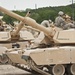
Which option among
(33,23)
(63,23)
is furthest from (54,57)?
(63,23)

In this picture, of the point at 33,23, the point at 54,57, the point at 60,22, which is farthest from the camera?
the point at 60,22

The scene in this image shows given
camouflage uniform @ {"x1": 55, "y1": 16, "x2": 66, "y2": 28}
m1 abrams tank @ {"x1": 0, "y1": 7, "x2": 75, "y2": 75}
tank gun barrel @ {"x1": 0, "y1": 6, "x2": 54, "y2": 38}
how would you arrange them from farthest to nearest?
1. camouflage uniform @ {"x1": 55, "y1": 16, "x2": 66, "y2": 28}
2. tank gun barrel @ {"x1": 0, "y1": 6, "x2": 54, "y2": 38}
3. m1 abrams tank @ {"x1": 0, "y1": 7, "x2": 75, "y2": 75}

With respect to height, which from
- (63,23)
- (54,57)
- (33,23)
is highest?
(33,23)

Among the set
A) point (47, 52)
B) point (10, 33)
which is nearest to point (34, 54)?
point (47, 52)

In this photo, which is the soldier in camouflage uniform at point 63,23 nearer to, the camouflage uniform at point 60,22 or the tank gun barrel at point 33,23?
the camouflage uniform at point 60,22

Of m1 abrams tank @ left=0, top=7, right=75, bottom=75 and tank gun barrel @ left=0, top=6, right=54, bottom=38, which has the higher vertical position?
tank gun barrel @ left=0, top=6, right=54, bottom=38

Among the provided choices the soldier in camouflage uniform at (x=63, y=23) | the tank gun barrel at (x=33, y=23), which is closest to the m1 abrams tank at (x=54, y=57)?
the tank gun barrel at (x=33, y=23)

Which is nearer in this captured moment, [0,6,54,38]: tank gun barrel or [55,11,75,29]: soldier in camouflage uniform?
[0,6,54,38]: tank gun barrel

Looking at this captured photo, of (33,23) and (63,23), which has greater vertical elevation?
(33,23)

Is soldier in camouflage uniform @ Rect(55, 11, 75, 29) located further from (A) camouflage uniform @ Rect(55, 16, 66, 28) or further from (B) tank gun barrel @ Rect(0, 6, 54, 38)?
(B) tank gun barrel @ Rect(0, 6, 54, 38)

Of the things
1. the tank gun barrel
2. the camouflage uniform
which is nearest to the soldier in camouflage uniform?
the camouflage uniform

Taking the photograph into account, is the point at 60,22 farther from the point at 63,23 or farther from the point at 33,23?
the point at 33,23

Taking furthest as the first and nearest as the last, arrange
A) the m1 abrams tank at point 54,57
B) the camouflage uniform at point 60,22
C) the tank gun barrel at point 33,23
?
the camouflage uniform at point 60,22 < the tank gun barrel at point 33,23 < the m1 abrams tank at point 54,57

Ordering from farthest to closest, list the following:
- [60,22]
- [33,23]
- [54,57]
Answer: [60,22] < [33,23] < [54,57]
